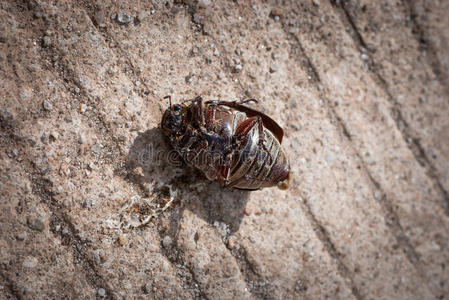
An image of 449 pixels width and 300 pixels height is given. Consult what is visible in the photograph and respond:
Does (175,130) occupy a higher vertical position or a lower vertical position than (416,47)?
lower

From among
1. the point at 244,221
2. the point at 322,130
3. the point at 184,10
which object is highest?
the point at 184,10

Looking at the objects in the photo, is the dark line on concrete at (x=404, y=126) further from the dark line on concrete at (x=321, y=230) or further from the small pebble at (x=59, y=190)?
the small pebble at (x=59, y=190)

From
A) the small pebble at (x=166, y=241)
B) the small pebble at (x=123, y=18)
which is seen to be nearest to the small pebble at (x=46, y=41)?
the small pebble at (x=123, y=18)

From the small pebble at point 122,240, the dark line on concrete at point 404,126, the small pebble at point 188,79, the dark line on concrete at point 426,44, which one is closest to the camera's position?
the small pebble at point 122,240

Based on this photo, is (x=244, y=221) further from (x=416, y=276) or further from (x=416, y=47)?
(x=416, y=47)

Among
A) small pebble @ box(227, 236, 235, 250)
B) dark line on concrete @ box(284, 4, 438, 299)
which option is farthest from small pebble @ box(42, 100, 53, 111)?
dark line on concrete @ box(284, 4, 438, 299)

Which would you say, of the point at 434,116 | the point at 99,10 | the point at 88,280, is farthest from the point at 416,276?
the point at 99,10

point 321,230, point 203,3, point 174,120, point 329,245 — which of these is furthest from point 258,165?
point 203,3

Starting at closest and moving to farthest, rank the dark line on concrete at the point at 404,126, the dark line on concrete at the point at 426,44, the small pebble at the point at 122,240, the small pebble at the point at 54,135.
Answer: the small pebble at the point at 54,135
the small pebble at the point at 122,240
the dark line on concrete at the point at 404,126
the dark line on concrete at the point at 426,44
